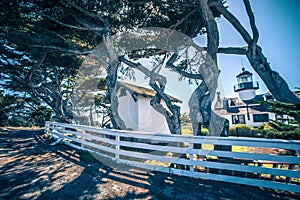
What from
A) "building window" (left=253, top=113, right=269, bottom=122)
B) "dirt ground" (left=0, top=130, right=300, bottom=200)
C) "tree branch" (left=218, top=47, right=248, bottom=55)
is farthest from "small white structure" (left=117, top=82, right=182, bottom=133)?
"building window" (left=253, top=113, right=269, bottom=122)

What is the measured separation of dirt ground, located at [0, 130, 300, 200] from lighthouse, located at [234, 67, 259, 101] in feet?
70.9

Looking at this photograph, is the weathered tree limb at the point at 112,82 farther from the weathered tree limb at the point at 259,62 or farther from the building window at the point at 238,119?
the building window at the point at 238,119

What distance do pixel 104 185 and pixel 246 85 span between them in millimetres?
23874

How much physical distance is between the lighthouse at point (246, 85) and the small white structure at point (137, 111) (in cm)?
1485

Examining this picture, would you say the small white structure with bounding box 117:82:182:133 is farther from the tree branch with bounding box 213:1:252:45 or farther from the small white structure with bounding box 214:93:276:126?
the small white structure with bounding box 214:93:276:126

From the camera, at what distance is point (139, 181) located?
350cm

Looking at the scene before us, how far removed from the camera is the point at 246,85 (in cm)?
2152

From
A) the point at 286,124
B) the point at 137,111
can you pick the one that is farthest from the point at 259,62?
the point at 137,111

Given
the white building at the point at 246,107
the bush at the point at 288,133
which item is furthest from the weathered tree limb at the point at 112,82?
the white building at the point at 246,107

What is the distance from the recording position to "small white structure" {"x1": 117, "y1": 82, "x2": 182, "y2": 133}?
12.1 m

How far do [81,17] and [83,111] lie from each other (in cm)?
1643

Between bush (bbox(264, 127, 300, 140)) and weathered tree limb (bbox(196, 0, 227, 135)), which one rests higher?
weathered tree limb (bbox(196, 0, 227, 135))

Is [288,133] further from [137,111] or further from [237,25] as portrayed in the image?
[137,111]

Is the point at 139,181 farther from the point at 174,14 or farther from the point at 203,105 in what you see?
the point at 174,14
